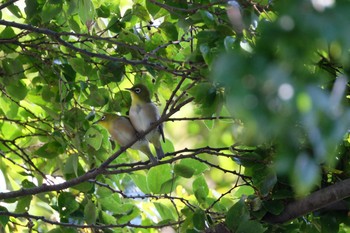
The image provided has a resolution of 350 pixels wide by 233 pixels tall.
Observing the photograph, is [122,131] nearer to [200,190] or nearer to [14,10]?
[200,190]

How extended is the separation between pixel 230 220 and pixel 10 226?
4.59ft

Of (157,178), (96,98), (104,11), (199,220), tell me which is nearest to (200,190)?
(157,178)

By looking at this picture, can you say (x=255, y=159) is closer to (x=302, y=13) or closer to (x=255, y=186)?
(x=255, y=186)

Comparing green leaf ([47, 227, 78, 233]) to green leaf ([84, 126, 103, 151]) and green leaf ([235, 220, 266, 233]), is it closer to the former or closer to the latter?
green leaf ([84, 126, 103, 151])

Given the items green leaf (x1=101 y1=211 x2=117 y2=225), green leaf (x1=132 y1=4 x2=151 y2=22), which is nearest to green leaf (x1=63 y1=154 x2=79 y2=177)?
green leaf (x1=101 y1=211 x2=117 y2=225)

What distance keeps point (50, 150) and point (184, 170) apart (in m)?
0.70

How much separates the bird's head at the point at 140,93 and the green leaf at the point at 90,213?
714 mm

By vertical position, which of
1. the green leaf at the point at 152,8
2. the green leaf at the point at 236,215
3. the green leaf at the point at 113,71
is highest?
the green leaf at the point at 152,8

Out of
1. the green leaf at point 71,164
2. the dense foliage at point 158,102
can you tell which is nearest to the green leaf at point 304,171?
the dense foliage at point 158,102

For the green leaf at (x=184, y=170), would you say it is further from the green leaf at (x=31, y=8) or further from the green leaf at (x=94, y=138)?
the green leaf at (x=31, y=8)

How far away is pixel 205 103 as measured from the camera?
2.53 metres

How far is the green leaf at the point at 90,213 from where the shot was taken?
3.28 m

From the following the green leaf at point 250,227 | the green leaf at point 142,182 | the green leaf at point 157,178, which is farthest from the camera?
the green leaf at point 142,182

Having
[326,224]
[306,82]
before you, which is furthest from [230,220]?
[306,82]
